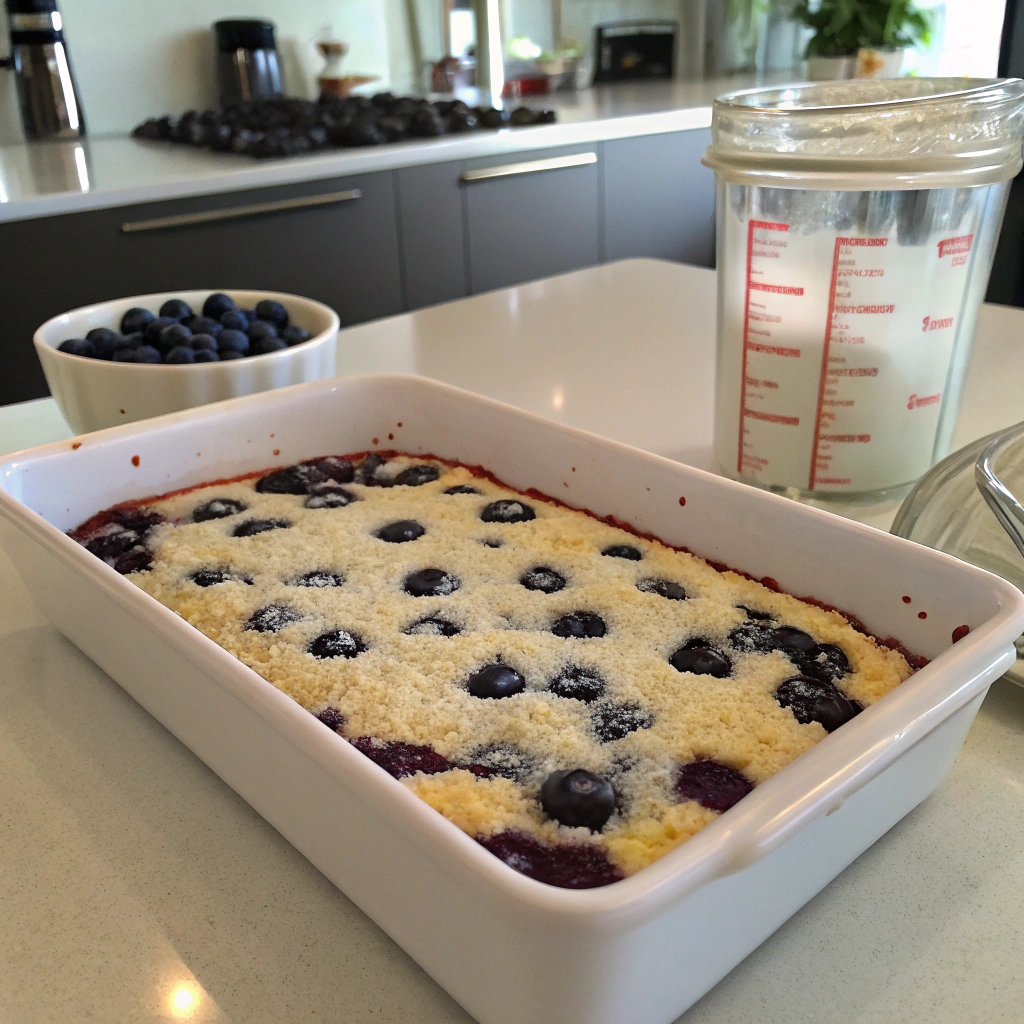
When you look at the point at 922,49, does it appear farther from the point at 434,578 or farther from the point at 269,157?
the point at 434,578

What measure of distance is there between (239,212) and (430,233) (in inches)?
17.5

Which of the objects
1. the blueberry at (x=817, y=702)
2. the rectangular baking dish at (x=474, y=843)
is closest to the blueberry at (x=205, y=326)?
the rectangular baking dish at (x=474, y=843)

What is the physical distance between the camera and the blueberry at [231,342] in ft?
2.76

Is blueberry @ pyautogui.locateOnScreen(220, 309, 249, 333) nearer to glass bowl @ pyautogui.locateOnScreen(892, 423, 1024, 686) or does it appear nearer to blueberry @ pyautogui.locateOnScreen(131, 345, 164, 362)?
blueberry @ pyautogui.locateOnScreen(131, 345, 164, 362)

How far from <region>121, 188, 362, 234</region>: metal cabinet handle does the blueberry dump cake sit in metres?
1.30

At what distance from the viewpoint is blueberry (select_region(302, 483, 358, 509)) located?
0.70 metres

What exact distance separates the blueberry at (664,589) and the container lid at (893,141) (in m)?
0.26

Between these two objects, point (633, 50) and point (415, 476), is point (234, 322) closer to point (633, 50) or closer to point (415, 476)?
point (415, 476)

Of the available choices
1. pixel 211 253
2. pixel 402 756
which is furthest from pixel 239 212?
pixel 402 756

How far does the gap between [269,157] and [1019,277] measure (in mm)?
1858

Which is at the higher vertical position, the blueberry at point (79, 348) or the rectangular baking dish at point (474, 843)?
the blueberry at point (79, 348)

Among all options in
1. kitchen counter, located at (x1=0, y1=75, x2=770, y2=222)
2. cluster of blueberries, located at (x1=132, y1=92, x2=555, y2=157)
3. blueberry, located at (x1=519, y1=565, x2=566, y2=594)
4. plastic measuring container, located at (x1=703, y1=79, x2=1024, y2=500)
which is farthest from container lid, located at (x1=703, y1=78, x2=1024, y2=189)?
cluster of blueberries, located at (x1=132, y1=92, x2=555, y2=157)

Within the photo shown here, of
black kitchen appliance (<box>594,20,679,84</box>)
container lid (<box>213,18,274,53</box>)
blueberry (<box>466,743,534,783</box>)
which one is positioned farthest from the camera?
black kitchen appliance (<box>594,20,679,84</box>)

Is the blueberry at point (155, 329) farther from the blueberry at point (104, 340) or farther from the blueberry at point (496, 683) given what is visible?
the blueberry at point (496, 683)
